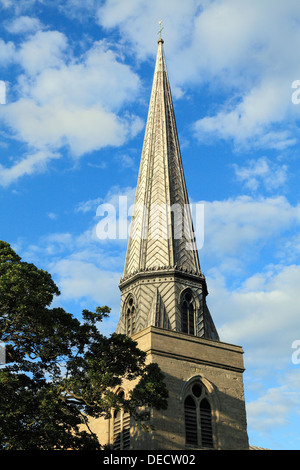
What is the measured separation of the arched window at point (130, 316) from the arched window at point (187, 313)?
261cm

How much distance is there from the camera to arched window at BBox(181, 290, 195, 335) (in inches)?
1171

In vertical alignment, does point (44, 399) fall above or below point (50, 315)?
below

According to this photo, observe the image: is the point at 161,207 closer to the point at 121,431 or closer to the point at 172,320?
the point at 172,320

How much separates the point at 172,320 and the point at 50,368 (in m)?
10.2

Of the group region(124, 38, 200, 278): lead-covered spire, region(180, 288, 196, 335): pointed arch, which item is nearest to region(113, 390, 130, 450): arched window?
region(180, 288, 196, 335): pointed arch

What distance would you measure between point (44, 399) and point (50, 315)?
2775 mm

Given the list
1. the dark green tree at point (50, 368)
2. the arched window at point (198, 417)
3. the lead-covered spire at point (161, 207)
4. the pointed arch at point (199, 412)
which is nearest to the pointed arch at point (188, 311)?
the lead-covered spire at point (161, 207)

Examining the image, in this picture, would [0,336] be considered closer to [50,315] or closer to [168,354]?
[50,315]

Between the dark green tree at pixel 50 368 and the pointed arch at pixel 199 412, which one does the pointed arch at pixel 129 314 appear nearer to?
the pointed arch at pixel 199 412

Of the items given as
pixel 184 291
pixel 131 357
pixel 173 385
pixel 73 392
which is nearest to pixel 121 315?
pixel 184 291

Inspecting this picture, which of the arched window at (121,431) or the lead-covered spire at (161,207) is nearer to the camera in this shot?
the arched window at (121,431)

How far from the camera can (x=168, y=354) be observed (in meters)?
26.7

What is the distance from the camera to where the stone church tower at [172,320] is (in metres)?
25.7
